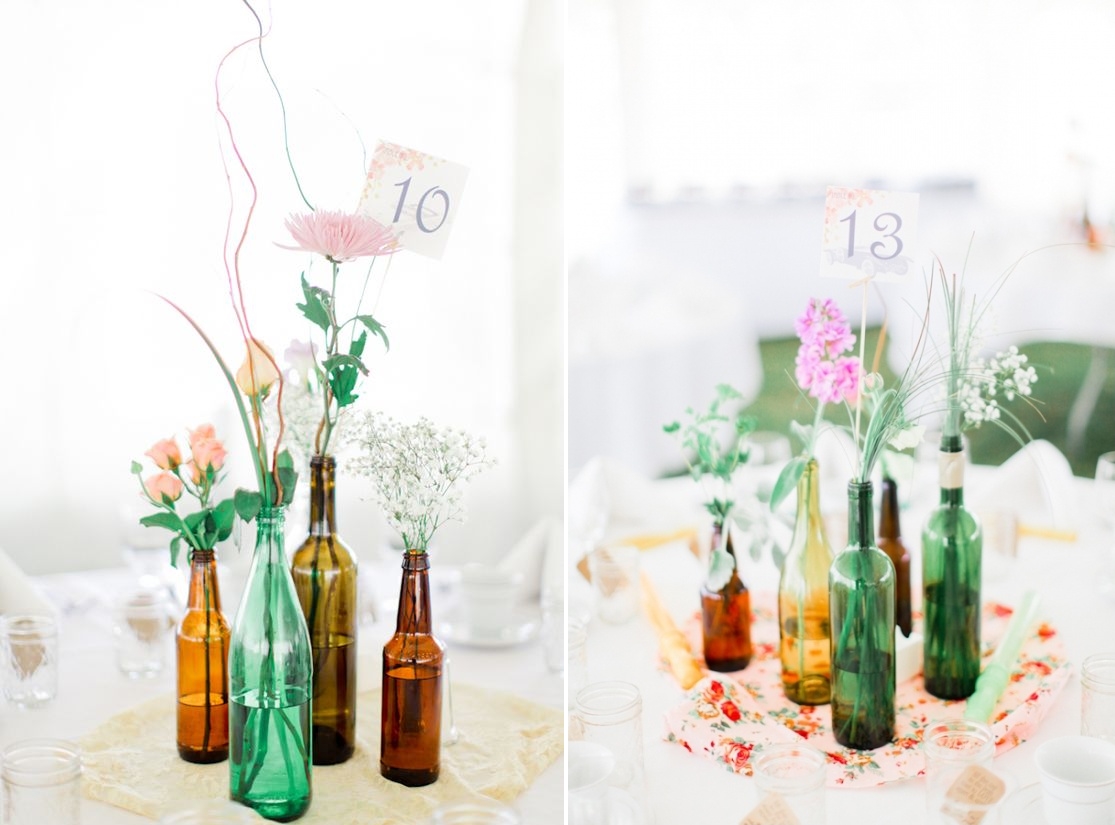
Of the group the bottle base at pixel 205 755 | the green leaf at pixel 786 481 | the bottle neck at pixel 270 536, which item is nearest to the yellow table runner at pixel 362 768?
the bottle base at pixel 205 755

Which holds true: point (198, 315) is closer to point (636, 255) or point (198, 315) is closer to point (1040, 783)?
point (1040, 783)

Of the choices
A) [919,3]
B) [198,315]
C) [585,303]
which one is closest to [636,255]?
[585,303]

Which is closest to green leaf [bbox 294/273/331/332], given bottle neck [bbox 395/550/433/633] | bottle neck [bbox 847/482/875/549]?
bottle neck [bbox 395/550/433/633]

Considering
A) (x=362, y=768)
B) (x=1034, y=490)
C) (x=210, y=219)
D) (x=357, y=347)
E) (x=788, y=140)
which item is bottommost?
(x=362, y=768)

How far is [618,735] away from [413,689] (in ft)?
0.66

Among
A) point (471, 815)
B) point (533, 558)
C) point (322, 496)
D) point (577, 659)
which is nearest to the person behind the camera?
point (471, 815)

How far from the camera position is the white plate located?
4.93 feet

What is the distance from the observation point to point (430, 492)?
1.07 meters

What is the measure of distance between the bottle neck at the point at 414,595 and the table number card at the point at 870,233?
52 cm

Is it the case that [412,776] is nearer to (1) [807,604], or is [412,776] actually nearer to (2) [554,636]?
(2) [554,636]

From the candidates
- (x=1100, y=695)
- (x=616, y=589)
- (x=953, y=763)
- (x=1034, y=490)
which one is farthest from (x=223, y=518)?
(x=1034, y=490)

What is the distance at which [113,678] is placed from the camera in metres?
1.40

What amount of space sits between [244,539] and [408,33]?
1119mm

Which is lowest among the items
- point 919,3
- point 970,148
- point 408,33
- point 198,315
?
point 198,315
